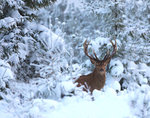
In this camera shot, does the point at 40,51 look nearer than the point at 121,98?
No

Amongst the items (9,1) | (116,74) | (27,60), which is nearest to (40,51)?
(27,60)

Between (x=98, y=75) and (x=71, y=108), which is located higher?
(x=71, y=108)

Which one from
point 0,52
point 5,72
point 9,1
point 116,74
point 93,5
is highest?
point 93,5

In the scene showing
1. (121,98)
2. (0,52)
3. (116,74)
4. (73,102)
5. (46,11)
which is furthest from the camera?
(46,11)

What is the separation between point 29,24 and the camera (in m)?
5.10

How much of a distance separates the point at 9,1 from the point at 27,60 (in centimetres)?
151

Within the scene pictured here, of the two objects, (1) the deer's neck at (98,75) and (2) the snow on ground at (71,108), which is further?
(1) the deer's neck at (98,75)

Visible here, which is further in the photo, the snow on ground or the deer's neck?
the deer's neck

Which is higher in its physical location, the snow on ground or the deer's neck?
the snow on ground

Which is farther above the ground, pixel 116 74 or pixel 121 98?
pixel 121 98

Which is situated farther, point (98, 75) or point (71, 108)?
point (98, 75)

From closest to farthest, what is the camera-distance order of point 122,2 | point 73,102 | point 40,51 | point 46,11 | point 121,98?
point 73,102 < point 121,98 < point 40,51 < point 122,2 < point 46,11

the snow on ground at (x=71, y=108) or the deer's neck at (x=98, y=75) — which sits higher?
the snow on ground at (x=71, y=108)

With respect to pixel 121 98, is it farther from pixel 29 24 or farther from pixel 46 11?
pixel 46 11
